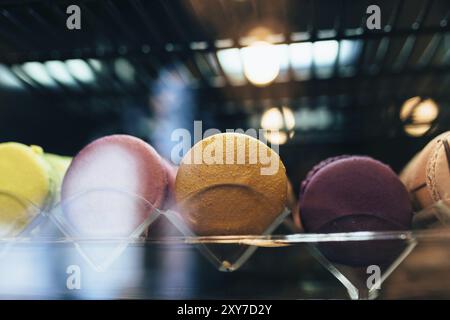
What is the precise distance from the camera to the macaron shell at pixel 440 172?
0.64m

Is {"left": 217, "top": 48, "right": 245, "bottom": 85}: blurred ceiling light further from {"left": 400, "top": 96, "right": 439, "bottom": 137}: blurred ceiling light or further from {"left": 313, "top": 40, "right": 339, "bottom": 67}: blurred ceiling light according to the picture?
{"left": 400, "top": 96, "right": 439, "bottom": 137}: blurred ceiling light

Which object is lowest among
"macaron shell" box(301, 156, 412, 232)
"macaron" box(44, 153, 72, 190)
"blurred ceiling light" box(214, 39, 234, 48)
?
"macaron shell" box(301, 156, 412, 232)

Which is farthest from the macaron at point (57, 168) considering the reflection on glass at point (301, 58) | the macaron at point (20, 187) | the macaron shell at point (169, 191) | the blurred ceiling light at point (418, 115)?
the blurred ceiling light at point (418, 115)

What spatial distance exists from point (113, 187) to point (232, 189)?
0.53 feet

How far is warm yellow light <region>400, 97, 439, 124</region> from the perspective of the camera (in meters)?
1.08

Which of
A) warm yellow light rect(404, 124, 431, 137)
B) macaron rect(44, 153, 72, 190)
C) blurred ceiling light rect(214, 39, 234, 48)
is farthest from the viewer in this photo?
warm yellow light rect(404, 124, 431, 137)

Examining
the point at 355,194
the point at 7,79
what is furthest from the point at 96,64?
the point at 355,194

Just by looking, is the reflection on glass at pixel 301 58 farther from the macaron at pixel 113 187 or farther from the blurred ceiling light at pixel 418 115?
the macaron at pixel 113 187

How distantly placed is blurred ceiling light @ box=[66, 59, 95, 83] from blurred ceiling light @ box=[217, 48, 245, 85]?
262 millimetres

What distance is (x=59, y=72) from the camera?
977 mm

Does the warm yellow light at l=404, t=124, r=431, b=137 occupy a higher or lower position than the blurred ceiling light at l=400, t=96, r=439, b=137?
lower

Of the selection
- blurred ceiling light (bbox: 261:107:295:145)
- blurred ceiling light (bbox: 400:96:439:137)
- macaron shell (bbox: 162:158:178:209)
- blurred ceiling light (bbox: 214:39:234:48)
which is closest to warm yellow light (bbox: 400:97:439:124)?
blurred ceiling light (bbox: 400:96:439:137)
